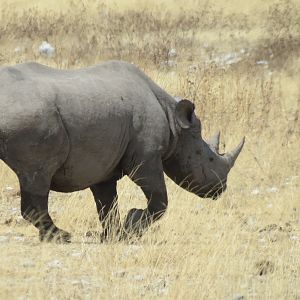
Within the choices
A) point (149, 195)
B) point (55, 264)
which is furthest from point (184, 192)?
point (55, 264)

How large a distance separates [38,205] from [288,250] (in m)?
2.04

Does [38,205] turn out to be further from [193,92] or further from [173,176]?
[193,92]

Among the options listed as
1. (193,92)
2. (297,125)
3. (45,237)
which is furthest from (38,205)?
(297,125)

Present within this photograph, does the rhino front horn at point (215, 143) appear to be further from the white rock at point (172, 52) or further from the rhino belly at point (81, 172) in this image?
the white rock at point (172, 52)

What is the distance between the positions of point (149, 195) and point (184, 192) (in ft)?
6.50

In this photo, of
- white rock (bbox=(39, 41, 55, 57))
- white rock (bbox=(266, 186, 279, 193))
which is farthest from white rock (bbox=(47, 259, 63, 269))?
white rock (bbox=(39, 41, 55, 57))

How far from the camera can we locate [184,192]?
10398 mm

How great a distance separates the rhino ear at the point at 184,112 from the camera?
8.69m

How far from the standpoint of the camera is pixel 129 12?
81.5 feet

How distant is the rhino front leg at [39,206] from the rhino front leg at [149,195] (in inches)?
27.9

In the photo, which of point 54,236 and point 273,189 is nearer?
point 54,236

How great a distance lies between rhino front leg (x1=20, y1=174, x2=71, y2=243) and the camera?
749cm

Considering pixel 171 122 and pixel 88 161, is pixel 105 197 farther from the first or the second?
pixel 88 161

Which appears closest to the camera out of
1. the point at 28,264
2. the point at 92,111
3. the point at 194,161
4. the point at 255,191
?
the point at 28,264
